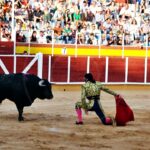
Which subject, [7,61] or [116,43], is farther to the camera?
[116,43]

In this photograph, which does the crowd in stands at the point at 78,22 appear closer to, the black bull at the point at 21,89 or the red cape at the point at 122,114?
the black bull at the point at 21,89

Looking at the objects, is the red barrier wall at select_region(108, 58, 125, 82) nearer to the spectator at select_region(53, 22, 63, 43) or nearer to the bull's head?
the spectator at select_region(53, 22, 63, 43)

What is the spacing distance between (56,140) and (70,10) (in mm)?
12173

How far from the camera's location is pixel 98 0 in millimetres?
19172

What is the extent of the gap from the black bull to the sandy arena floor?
302mm

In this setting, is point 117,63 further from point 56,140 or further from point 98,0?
point 56,140

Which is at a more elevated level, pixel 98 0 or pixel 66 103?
pixel 98 0

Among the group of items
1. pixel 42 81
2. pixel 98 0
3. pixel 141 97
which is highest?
pixel 98 0

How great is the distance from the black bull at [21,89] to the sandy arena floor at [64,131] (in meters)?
0.30

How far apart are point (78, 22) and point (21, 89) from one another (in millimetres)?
9982

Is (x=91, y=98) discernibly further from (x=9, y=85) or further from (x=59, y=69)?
(x=59, y=69)

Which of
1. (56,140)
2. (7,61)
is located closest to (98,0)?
(7,61)

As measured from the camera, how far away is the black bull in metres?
8.14

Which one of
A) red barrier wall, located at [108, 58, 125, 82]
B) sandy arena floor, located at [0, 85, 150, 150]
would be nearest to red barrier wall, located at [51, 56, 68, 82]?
red barrier wall, located at [108, 58, 125, 82]
